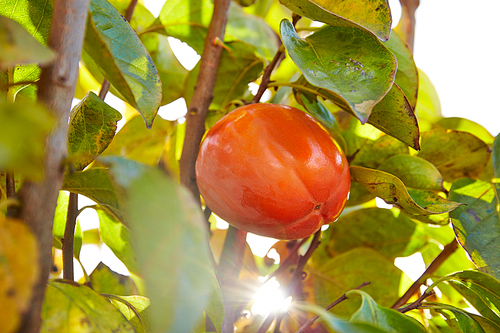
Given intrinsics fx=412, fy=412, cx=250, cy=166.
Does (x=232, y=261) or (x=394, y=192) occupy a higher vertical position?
(x=394, y=192)

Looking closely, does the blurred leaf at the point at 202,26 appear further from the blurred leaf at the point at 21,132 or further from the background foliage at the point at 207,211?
the blurred leaf at the point at 21,132

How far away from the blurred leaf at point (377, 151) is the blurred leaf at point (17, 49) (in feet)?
1.51

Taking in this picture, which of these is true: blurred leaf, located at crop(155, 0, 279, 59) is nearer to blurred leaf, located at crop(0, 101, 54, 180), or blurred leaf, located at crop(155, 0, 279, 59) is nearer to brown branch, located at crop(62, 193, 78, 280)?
brown branch, located at crop(62, 193, 78, 280)

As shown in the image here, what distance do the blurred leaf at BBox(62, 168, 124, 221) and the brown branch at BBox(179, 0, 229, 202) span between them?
0.17 m

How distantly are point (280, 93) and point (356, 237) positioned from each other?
275mm

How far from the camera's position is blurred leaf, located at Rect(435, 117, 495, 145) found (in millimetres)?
668

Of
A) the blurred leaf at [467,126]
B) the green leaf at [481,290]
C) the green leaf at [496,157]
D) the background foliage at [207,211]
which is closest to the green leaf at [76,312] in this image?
the background foliage at [207,211]

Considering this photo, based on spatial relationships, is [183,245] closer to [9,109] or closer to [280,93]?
[9,109]

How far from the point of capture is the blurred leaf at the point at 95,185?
1.07 ft

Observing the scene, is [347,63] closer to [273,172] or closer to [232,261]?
[273,172]

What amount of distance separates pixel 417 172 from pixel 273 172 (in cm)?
24

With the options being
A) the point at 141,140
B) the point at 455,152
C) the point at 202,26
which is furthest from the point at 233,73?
the point at 455,152

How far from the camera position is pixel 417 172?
0.52m

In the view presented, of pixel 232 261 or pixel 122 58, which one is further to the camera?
pixel 232 261
